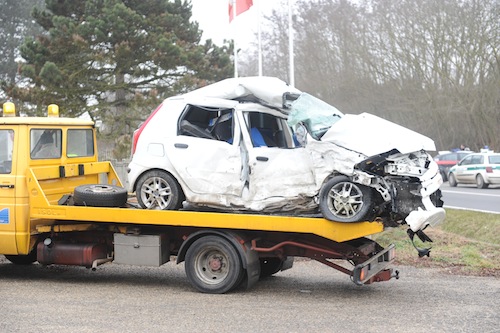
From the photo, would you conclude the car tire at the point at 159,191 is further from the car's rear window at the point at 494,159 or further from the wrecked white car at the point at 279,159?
the car's rear window at the point at 494,159

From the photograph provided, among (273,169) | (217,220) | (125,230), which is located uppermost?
(273,169)

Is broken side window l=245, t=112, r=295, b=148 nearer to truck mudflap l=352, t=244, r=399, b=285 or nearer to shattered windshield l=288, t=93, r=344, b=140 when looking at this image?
shattered windshield l=288, t=93, r=344, b=140

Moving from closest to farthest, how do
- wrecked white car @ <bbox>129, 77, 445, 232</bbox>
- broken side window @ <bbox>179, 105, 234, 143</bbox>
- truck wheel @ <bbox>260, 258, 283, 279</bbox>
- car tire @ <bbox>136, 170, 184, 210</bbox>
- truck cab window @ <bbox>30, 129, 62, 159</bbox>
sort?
wrecked white car @ <bbox>129, 77, 445, 232</bbox>, car tire @ <bbox>136, 170, 184, 210</bbox>, broken side window @ <bbox>179, 105, 234, 143</bbox>, truck cab window @ <bbox>30, 129, 62, 159</bbox>, truck wheel @ <bbox>260, 258, 283, 279</bbox>

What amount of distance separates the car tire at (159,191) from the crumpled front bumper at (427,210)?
9.79 ft

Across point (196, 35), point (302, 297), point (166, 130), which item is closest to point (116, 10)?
point (196, 35)

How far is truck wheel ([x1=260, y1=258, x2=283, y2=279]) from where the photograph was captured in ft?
34.7

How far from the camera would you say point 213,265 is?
9.54m

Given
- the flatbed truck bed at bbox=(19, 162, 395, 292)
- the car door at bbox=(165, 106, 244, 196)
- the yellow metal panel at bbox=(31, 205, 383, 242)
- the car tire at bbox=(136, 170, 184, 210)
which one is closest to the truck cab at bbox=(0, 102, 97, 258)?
the flatbed truck bed at bbox=(19, 162, 395, 292)

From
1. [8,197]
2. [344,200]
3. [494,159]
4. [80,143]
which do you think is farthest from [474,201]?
[8,197]

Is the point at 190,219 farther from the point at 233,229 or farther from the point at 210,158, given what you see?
the point at 210,158

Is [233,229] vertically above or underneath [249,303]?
above

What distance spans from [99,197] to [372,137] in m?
3.69

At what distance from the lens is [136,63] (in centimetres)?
2445

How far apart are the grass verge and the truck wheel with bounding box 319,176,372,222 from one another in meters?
2.43
